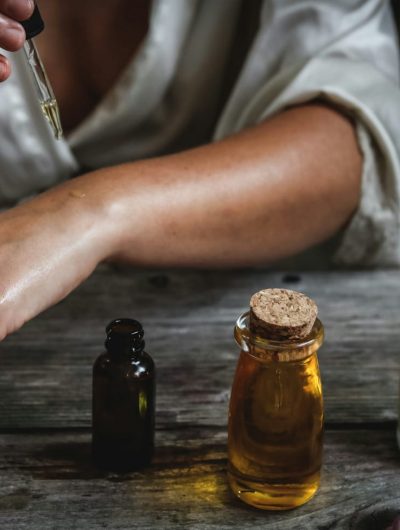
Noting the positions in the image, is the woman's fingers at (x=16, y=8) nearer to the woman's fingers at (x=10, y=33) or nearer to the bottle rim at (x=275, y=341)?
the woman's fingers at (x=10, y=33)

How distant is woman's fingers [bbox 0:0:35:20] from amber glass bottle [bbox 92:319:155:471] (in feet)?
0.80

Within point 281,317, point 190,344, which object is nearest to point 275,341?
point 281,317

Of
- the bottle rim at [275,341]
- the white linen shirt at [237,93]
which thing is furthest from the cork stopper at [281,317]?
the white linen shirt at [237,93]

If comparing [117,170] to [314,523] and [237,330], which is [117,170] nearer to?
[237,330]

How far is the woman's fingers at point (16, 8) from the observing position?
54 centimetres

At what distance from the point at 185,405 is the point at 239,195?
213mm

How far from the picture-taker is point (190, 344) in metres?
0.72

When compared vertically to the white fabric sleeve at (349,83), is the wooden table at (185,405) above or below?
below

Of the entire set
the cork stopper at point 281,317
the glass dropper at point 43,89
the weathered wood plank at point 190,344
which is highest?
the glass dropper at point 43,89

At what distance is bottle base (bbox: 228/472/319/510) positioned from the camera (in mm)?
524

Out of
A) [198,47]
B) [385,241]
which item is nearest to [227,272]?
[385,241]

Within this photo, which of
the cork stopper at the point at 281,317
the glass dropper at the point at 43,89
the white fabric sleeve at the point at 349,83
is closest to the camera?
the cork stopper at the point at 281,317

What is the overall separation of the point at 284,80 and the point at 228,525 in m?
0.53

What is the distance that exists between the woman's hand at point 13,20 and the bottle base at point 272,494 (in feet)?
1.12
